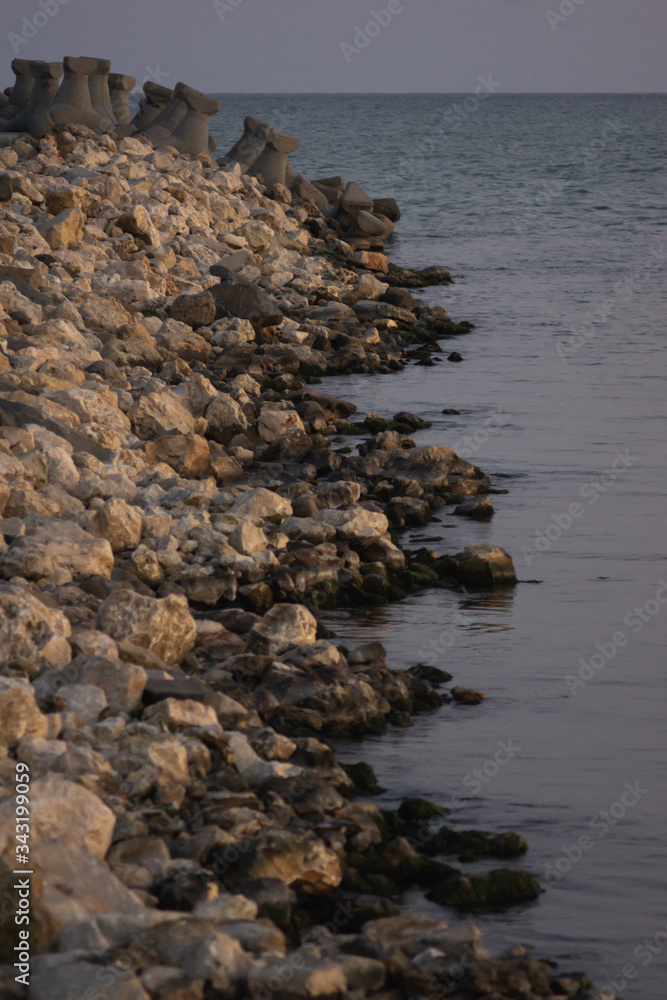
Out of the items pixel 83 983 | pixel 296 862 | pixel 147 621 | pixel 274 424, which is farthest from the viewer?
pixel 274 424

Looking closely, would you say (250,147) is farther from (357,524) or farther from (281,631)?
(281,631)

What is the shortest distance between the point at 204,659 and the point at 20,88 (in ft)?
77.6

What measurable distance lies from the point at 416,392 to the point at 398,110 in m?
133

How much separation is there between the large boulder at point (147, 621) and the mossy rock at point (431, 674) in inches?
56.3

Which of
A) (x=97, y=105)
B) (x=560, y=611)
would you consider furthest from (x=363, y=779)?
(x=97, y=105)

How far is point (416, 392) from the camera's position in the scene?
16.8 meters

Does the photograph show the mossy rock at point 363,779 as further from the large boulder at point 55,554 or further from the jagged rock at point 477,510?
the jagged rock at point 477,510

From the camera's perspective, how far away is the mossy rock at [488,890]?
18.0 ft

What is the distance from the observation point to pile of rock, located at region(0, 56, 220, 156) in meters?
25.7

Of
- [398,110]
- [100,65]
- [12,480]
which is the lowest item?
[12,480]

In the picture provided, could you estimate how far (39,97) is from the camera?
26.8 meters

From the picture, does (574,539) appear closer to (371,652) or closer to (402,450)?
(402,450)

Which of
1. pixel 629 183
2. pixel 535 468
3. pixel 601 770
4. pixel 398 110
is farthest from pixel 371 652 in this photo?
pixel 398 110

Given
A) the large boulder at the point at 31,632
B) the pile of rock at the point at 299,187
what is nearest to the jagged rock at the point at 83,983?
the large boulder at the point at 31,632
